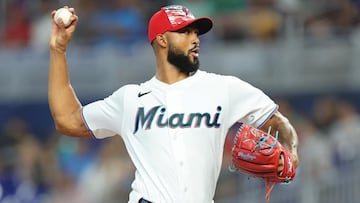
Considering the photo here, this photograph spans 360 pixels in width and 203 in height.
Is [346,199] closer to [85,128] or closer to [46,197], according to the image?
[46,197]

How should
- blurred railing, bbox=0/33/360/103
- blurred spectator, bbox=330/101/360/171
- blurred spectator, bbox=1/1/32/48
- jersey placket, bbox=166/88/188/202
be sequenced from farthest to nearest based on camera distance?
Answer: blurred spectator, bbox=1/1/32/48 → blurred railing, bbox=0/33/360/103 → blurred spectator, bbox=330/101/360/171 → jersey placket, bbox=166/88/188/202

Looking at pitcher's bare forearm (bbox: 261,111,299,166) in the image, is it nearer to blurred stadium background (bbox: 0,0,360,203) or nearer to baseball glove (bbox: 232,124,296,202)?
baseball glove (bbox: 232,124,296,202)

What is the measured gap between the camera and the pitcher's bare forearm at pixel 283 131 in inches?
268

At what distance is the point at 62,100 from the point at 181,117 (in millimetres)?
786

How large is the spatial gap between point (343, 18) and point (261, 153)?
7.23 meters

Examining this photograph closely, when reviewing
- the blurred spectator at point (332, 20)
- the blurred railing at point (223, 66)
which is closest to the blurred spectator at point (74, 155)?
the blurred railing at point (223, 66)

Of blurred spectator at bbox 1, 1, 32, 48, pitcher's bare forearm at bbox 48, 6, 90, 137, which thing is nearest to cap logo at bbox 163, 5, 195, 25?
pitcher's bare forearm at bbox 48, 6, 90, 137

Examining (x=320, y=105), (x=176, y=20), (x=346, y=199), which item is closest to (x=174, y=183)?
(x=176, y=20)

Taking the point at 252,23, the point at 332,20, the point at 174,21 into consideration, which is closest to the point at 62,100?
the point at 174,21

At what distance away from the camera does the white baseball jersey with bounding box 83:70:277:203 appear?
21.7ft

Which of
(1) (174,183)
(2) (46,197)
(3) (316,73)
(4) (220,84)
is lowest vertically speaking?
(2) (46,197)

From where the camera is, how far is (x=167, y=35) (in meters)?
6.79

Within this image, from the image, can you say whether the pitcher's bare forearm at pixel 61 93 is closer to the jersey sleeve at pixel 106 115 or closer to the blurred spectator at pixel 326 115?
the jersey sleeve at pixel 106 115

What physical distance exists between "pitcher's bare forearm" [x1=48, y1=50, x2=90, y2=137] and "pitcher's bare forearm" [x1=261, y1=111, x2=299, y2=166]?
1.10 meters
